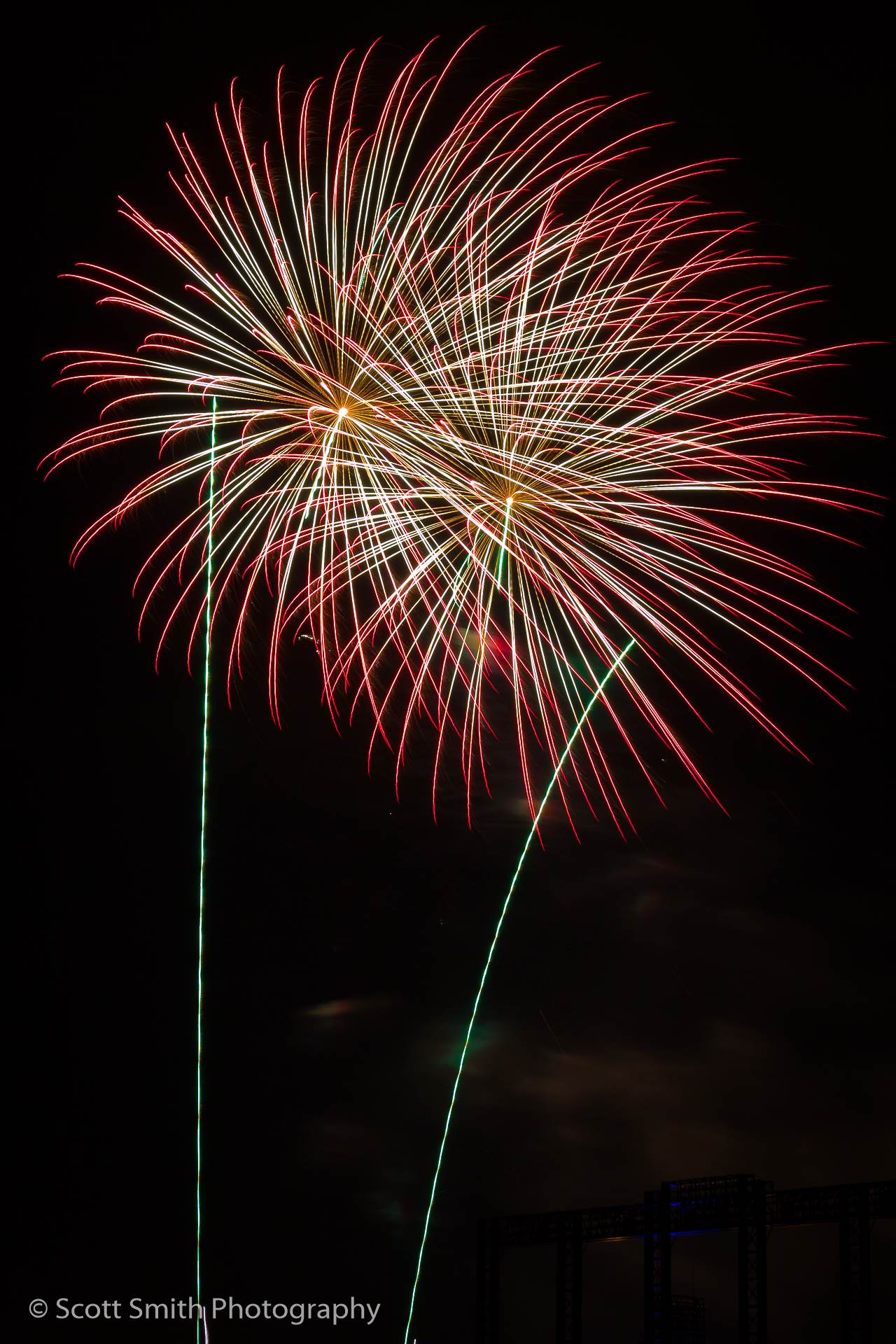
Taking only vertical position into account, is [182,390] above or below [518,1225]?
above

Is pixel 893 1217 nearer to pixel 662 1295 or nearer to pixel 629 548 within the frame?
pixel 662 1295

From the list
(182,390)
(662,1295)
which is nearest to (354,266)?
(182,390)

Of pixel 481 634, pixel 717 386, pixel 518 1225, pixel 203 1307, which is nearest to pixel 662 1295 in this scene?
pixel 518 1225

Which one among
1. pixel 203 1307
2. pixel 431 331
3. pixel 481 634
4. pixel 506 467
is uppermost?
pixel 431 331

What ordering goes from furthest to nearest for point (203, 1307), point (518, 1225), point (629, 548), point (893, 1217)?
1. point (518, 1225)
2. point (893, 1217)
3. point (203, 1307)
4. point (629, 548)

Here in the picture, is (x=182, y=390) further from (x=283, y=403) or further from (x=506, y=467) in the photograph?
(x=506, y=467)

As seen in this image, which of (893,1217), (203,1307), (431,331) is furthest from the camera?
(893,1217)

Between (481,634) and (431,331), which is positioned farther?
(481,634)
